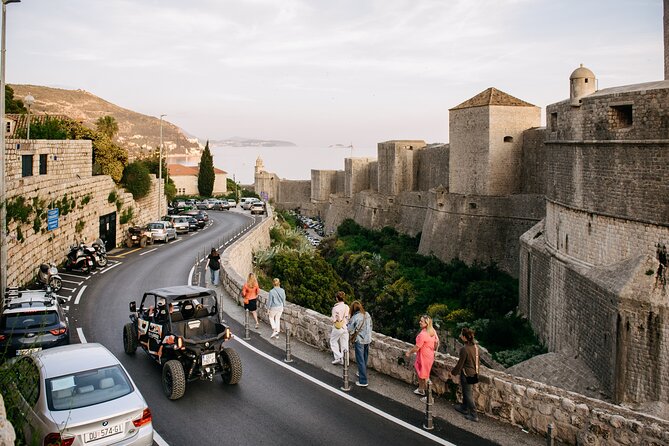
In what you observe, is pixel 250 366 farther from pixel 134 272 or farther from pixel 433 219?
pixel 433 219

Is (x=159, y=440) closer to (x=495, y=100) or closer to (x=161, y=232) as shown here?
(x=161, y=232)

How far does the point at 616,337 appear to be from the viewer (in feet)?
46.0

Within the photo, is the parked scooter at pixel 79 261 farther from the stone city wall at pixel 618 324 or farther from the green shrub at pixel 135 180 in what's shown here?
the stone city wall at pixel 618 324

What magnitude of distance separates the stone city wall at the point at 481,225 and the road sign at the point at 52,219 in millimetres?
21544

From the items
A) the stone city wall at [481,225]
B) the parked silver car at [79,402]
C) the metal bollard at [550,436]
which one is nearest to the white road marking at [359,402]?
the metal bollard at [550,436]

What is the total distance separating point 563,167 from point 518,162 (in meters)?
13.5

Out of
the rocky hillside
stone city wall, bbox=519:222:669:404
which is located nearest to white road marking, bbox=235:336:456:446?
stone city wall, bbox=519:222:669:404

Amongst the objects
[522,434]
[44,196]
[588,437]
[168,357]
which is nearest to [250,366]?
A: [168,357]

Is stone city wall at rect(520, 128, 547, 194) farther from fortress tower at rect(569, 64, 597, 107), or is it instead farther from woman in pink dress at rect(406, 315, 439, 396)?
woman in pink dress at rect(406, 315, 439, 396)

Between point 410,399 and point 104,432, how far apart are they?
449cm

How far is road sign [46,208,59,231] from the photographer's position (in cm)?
2141

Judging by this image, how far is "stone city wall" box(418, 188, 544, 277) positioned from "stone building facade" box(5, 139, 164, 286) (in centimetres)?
1823

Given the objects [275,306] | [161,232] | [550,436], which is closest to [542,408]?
[550,436]

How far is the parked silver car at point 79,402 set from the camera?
6601 mm
